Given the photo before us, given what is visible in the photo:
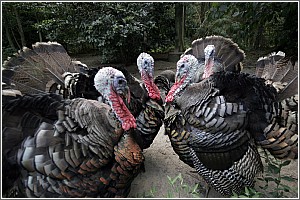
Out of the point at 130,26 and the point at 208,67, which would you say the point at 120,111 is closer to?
the point at 208,67

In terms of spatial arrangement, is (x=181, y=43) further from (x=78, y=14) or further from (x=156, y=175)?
(x=156, y=175)

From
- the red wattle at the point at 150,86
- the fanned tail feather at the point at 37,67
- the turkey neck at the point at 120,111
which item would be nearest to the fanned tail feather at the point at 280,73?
the red wattle at the point at 150,86

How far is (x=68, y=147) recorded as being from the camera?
6.81 ft

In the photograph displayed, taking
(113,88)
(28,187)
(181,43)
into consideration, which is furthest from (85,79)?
(181,43)

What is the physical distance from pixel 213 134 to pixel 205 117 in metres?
0.17

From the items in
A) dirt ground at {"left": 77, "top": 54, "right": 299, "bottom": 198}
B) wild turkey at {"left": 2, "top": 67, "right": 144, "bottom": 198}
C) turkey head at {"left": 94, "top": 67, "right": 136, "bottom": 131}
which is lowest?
dirt ground at {"left": 77, "top": 54, "right": 299, "bottom": 198}

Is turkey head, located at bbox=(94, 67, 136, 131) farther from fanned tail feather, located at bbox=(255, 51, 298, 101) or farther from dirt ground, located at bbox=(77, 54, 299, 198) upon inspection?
fanned tail feather, located at bbox=(255, 51, 298, 101)

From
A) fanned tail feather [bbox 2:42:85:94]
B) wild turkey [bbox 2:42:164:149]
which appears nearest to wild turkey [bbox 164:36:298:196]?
wild turkey [bbox 2:42:164:149]

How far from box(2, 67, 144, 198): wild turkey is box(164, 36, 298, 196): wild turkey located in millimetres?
568

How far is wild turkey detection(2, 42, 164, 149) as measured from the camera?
2885mm

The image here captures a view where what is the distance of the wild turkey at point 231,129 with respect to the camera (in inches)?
91.8

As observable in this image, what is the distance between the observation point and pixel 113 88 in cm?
236

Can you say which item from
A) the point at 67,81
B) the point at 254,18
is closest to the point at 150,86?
the point at 67,81

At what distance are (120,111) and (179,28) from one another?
666cm
